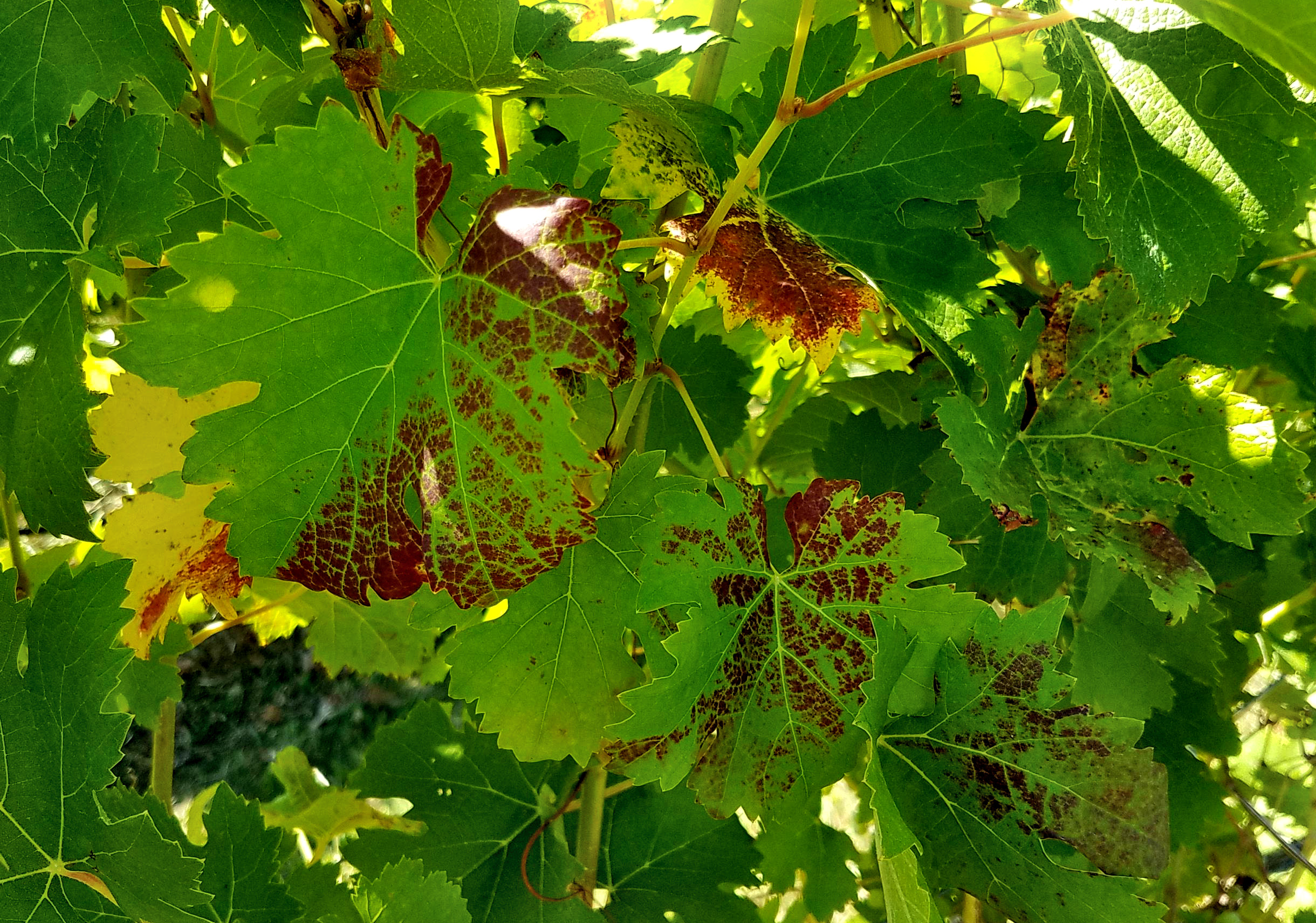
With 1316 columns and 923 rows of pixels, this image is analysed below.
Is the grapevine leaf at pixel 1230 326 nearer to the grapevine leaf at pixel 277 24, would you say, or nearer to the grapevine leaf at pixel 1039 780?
the grapevine leaf at pixel 1039 780

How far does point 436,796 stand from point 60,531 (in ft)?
1.57

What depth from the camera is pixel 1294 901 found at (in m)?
1.36

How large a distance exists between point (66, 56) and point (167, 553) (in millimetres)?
349

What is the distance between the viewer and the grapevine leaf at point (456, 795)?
948 mm

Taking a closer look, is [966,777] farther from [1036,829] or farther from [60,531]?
[60,531]

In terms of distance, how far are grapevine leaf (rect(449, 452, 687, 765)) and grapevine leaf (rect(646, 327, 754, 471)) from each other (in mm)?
337

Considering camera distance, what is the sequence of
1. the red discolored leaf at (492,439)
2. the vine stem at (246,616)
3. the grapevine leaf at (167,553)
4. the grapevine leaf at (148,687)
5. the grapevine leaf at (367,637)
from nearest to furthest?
the red discolored leaf at (492,439) < the grapevine leaf at (167,553) < the grapevine leaf at (148,687) < the vine stem at (246,616) < the grapevine leaf at (367,637)

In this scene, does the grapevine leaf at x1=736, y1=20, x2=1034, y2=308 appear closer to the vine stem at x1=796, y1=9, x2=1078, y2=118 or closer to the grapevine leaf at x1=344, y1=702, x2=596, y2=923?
the vine stem at x1=796, y1=9, x2=1078, y2=118

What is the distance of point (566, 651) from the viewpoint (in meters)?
0.62

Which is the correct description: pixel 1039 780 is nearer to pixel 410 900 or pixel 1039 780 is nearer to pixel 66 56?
pixel 410 900

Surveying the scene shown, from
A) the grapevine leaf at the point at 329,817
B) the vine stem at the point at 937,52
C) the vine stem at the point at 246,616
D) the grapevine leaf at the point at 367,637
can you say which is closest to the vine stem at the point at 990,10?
the vine stem at the point at 937,52

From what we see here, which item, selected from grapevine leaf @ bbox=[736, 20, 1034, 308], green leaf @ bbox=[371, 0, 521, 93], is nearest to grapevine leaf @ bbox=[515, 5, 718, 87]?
green leaf @ bbox=[371, 0, 521, 93]

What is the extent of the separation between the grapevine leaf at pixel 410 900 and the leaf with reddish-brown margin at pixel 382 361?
0.28 metres

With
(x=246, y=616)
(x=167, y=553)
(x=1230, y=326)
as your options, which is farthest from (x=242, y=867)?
(x=1230, y=326)
